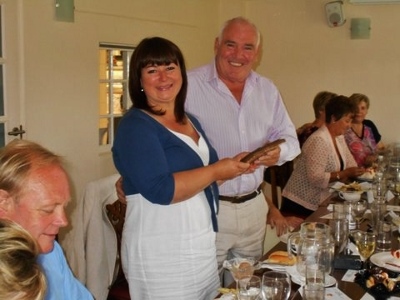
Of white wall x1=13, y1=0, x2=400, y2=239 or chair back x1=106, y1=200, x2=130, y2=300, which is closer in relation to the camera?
chair back x1=106, y1=200, x2=130, y2=300

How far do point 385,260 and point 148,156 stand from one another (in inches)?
34.9

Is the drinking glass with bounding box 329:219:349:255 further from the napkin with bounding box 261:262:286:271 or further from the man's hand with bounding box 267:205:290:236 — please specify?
the man's hand with bounding box 267:205:290:236

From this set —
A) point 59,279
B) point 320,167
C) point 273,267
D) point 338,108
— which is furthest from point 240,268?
point 338,108

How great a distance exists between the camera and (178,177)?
1.61m

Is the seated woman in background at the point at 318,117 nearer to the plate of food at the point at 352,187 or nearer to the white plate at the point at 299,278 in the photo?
the plate of food at the point at 352,187

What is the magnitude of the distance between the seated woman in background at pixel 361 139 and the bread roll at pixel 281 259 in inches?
95.7

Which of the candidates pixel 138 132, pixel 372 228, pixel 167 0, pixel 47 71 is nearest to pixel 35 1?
pixel 47 71

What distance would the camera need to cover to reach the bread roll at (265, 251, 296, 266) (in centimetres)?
170

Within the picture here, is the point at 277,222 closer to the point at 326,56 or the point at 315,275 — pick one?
the point at 315,275

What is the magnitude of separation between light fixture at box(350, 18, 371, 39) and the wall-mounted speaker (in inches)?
4.9

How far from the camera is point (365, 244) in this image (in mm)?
1743

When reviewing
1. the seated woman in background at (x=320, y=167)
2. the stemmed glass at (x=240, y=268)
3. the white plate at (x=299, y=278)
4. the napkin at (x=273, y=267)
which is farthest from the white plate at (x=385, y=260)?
the seated woman in background at (x=320, y=167)

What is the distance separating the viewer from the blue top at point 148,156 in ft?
5.18

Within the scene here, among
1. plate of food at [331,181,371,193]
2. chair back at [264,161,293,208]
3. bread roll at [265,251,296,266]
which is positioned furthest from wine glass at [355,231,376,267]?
chair back at [264,161,293,208]
